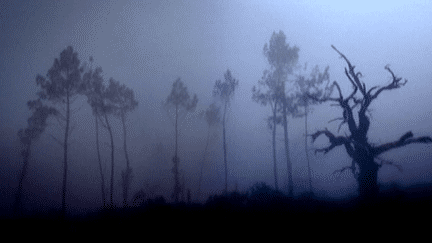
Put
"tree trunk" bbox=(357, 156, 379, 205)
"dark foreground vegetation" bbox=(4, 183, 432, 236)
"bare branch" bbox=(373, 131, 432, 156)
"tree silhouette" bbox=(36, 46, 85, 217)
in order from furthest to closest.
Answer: "tree silhouette" bbox=(36, 46, 85, 217)
"bare branch" bbox=(373, 131, 432, 156)
"tree trunk" bbox=(357, 156, 379, 205)
"dark foreground vegetation" bbox=(4, 183, 432, 236)

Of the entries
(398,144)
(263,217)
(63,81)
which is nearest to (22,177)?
(63,81)

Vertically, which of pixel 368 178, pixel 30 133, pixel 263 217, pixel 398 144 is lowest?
pixel 263 217

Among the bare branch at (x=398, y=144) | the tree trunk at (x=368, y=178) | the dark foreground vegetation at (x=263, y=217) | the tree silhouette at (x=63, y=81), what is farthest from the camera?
the tree silhouette at (x=63, y=81)

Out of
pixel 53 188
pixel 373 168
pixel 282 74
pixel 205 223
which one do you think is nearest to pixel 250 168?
pixel 282 74

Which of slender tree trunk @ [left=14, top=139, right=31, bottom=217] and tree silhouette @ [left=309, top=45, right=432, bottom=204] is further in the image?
slender tree trunk @ [left=14, top=139, right=31, bottom=217]

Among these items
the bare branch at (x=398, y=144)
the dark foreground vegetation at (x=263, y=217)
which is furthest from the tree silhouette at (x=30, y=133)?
the bare branch at (x=398, y=144)

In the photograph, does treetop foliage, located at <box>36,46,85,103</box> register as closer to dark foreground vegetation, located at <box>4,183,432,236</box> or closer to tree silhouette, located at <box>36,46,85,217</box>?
tree silhouette, located at <box>36,46,85,217</box>

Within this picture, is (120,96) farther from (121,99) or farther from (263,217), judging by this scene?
(263,217)

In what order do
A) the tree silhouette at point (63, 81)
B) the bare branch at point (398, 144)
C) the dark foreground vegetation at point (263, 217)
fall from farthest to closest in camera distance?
the tree silhouette at point (63, 81) < the bare branch at point (398, 144) < the dark foreground vegetation at point (263, 217)

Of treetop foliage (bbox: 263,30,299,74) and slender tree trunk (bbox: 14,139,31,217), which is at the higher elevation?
treetop foliage (bbox: 263,30,299,74)

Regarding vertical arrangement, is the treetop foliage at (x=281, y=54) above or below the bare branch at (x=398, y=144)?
above

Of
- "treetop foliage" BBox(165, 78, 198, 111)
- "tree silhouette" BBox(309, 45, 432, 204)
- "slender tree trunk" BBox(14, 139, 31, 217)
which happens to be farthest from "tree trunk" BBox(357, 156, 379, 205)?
"slender tree trunk" BBox(14, 139, 31, 217)

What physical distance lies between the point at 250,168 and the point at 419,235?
48.0 metres

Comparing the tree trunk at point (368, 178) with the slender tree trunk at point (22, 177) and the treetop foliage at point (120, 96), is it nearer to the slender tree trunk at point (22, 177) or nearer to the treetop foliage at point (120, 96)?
the treetop foliage at point (120, 96)
